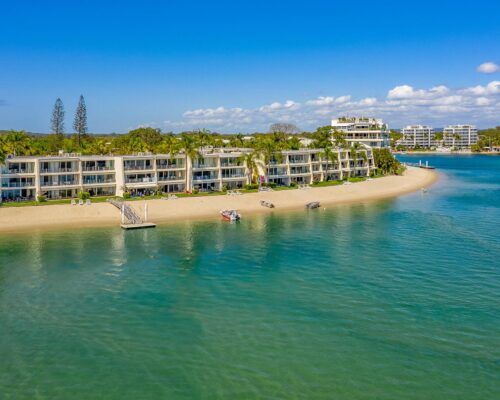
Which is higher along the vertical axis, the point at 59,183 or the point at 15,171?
the point at 15,171

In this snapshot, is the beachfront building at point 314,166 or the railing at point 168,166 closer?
the railing at point 168,166

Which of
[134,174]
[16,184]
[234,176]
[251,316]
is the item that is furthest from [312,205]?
[251,316]

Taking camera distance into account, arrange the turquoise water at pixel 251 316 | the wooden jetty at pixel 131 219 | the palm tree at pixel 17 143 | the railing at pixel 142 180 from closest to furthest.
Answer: the turquoise water at pixel 251 316
the wooden jetty at pixel 131 219
the railing at pixel 142 180
the palm tree at pixel 17 143

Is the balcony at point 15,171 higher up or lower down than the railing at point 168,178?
higher up

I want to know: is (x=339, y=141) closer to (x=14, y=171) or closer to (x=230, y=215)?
(x=230, y=215)

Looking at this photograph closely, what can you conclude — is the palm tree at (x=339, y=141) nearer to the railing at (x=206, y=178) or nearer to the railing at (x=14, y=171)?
the railing at (x=206, y=178)

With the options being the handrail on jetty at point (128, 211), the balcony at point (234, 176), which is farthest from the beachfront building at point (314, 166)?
the handrail on jetty at point (128, 211)

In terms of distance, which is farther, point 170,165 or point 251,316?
point 170,165
